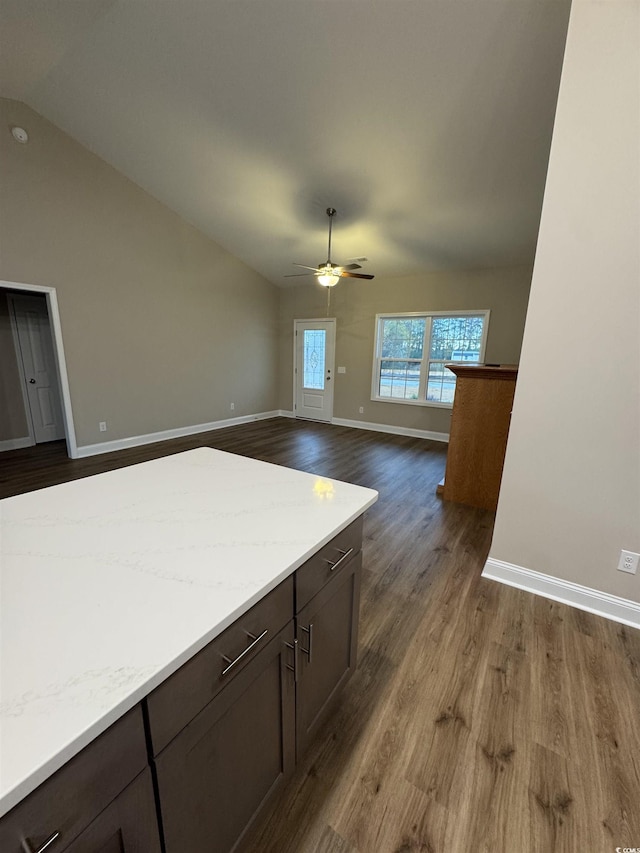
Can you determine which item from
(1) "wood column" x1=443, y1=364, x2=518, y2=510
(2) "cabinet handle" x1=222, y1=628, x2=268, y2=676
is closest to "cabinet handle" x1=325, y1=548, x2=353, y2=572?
(2) "cabinet handle" x1=222, y1=628, x2=268, y2=676

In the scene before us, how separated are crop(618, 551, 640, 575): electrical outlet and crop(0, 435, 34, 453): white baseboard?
6.28 metres

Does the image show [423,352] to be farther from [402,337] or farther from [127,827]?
[127,827]

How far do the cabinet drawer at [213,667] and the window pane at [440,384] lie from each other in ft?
16.6

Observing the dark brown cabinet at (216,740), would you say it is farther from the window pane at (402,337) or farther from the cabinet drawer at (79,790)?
the window pane at (402,337)

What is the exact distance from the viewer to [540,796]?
113 centimetres

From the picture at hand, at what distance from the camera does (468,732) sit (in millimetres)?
1319

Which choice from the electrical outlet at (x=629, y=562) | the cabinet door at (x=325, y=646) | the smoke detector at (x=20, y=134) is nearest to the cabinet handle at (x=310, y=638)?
the cabinet door at (x=325, y=646)

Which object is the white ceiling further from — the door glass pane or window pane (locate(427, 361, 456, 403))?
the door glass pane

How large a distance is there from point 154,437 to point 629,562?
17.0ft

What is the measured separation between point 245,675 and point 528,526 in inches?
74.5

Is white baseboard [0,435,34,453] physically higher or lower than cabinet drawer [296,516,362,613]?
lower

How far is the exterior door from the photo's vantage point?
4.58m

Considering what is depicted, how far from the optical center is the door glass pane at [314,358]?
21.4ft

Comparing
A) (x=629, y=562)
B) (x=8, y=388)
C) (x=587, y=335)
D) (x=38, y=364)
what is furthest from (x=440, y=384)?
(x=8, y=388)
